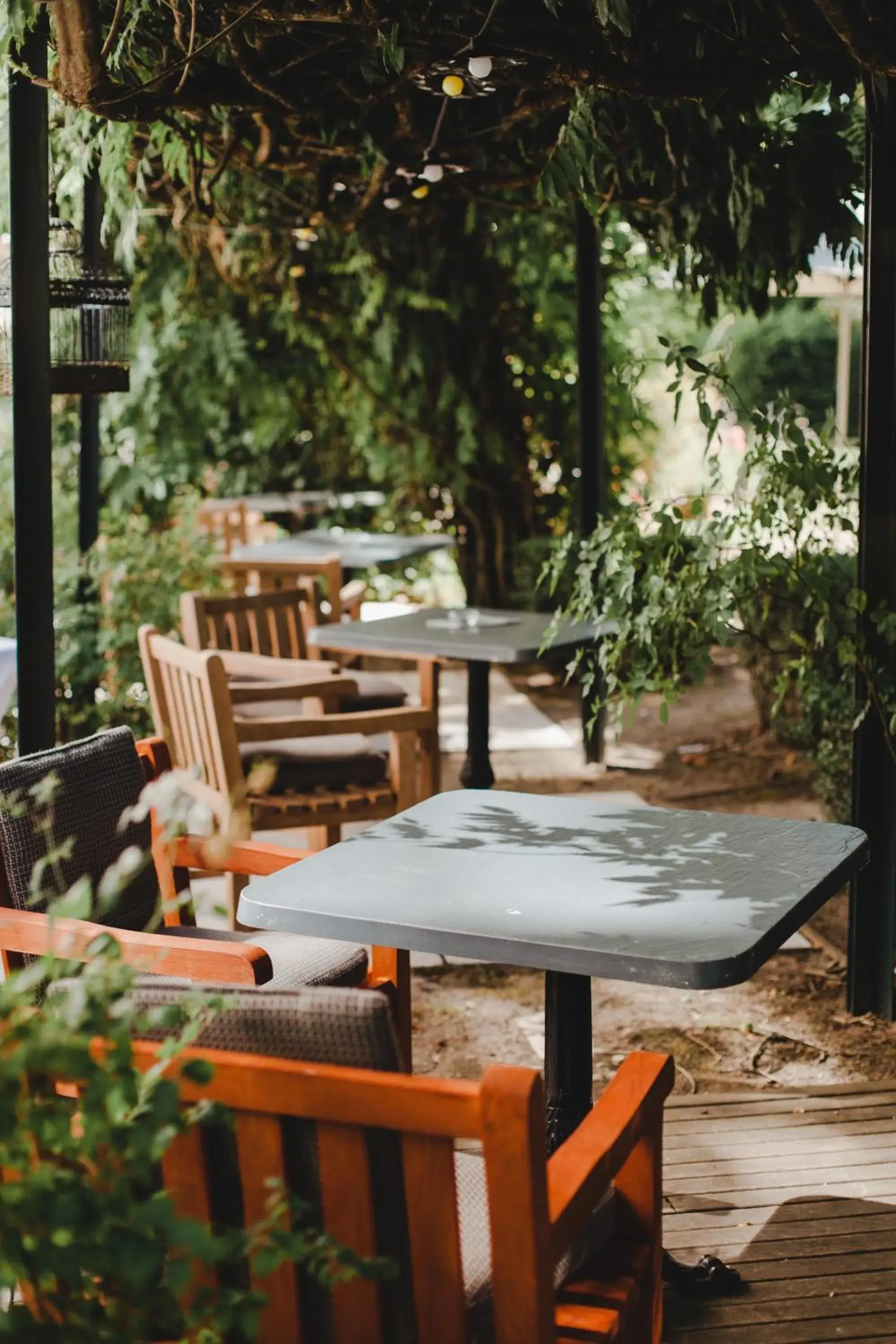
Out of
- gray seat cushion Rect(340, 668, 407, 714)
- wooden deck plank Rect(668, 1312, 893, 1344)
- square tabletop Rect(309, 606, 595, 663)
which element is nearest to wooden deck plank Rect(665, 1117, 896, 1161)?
wooden deck plank Rect(668, 1312, 893, 1344)

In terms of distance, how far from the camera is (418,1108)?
1.58m

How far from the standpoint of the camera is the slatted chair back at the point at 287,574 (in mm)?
6516

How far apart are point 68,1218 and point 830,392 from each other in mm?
16712

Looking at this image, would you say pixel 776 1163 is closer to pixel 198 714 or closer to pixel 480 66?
pixel 198 714

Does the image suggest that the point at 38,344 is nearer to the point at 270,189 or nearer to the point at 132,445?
the point at 270,189

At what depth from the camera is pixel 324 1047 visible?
1.65m

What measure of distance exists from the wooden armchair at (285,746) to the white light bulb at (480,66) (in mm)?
1550

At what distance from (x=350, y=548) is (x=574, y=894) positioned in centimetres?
540

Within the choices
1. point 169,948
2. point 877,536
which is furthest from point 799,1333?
point 877,536

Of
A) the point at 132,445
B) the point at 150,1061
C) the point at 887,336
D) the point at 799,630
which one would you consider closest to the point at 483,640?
the point at 799,630

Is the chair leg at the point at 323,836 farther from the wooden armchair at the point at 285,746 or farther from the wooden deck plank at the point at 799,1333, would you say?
the wooden deck plank at the point at 799,1333

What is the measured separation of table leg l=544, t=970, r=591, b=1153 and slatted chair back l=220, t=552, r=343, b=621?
3747 mm

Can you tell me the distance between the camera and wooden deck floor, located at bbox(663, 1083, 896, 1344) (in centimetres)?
266

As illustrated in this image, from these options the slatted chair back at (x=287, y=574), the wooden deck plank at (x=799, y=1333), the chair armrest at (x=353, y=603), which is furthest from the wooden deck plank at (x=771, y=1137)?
the chair armrest at (x=353, y=603)
